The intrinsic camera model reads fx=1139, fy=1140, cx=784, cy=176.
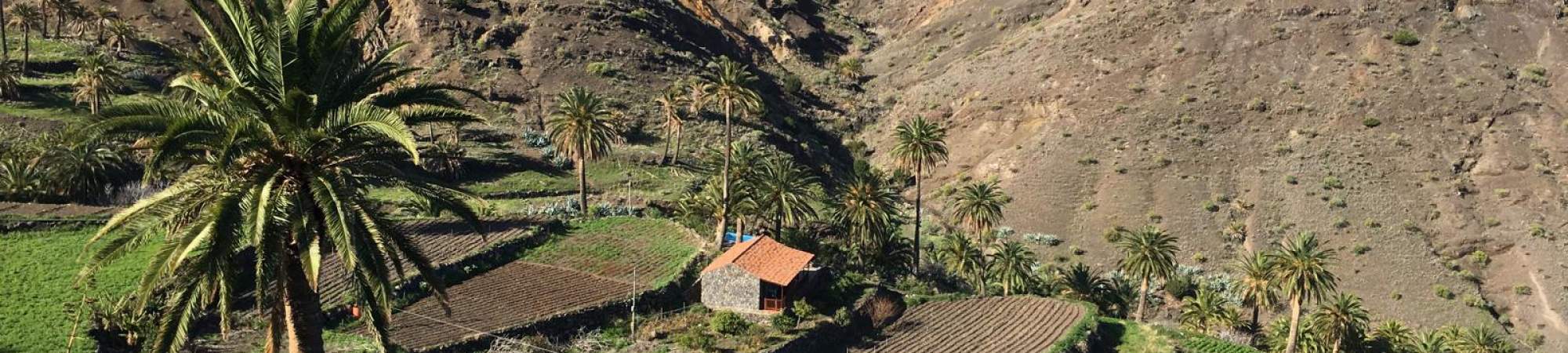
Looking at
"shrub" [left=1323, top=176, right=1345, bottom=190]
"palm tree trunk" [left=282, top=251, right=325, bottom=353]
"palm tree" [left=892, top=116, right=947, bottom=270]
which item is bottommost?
"palm tree trunk" [left=282, top=251, right=325, bottom=353]

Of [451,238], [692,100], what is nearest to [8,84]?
[451,238]

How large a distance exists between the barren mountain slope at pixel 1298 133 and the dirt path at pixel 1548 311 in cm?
12

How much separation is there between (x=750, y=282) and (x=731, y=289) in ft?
3.49

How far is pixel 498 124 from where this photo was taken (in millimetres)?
90438

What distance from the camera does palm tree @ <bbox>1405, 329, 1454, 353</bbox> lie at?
60750 millimetres

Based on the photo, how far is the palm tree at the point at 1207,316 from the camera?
204ft

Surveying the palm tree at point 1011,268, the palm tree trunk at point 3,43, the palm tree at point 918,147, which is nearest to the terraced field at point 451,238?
the palm tree at point 918,147

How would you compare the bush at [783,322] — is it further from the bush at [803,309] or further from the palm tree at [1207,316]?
the palm tree at [1207,316]

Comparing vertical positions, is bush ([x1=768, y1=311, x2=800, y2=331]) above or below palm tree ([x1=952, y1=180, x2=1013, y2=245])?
below

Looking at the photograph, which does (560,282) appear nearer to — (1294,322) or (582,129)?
(582,129)

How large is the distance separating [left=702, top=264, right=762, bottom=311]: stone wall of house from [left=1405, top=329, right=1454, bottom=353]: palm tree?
37.1 m

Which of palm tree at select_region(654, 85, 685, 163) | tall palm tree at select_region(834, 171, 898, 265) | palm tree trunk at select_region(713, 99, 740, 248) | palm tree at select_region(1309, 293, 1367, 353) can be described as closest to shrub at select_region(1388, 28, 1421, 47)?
palm tree at select_region(1309, 293, 1367, 353)

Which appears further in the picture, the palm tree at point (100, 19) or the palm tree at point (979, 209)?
the palm tree at point (100, 19)

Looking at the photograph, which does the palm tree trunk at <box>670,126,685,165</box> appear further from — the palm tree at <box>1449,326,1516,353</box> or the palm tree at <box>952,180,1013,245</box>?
the palm tree at <box>1449,326,1516,353</box>
